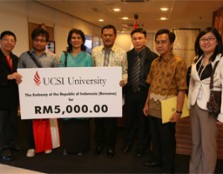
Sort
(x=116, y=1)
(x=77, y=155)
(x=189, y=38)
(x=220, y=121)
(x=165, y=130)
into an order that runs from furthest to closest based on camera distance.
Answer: (x=189, y=38) → (x=116, y=1) → (x=77, y=155) → (x=165, y=130) → (x=220, y=121)

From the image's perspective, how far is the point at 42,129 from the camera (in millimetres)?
2547

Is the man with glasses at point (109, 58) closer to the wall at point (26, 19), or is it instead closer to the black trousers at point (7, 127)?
the black trousers at point (7, 127)

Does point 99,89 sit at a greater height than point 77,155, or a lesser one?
greater

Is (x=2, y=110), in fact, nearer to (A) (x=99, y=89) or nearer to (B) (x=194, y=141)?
(A) (x=99, y=89)

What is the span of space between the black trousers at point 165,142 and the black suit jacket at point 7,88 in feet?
5.14

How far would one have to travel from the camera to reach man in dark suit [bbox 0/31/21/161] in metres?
2.37

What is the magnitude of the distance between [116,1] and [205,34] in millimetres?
3491

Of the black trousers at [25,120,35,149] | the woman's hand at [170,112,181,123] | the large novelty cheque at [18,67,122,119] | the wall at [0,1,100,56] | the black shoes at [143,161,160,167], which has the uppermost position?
the wall at [0,1,100,56]

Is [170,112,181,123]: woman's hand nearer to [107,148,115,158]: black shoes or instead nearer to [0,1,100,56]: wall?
[107,148,115,158]: black shoes

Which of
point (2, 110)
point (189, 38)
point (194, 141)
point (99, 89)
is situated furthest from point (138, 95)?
point (189, 38)

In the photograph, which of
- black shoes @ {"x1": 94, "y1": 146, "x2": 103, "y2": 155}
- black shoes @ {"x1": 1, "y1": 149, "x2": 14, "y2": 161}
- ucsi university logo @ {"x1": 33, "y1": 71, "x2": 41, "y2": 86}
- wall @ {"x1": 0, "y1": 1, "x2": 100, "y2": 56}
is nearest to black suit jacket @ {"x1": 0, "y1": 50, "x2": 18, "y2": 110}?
ucsi university logo @ {"x1": 33, "y1": 71, "x2": 41, "y2": 86}

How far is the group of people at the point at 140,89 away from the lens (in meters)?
1.80

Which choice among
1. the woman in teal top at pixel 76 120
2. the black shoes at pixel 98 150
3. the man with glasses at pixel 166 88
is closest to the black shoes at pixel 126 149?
the black shoes at pixel 98 150

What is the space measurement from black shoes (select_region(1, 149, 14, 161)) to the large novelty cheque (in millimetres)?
558
